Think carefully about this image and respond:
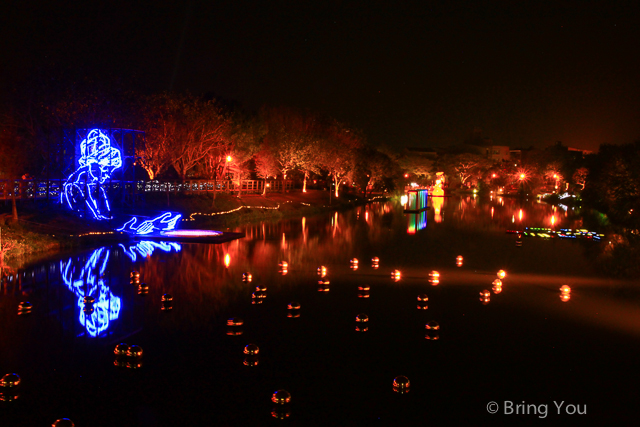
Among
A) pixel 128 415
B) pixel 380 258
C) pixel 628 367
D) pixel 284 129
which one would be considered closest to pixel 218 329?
pixel 128 415

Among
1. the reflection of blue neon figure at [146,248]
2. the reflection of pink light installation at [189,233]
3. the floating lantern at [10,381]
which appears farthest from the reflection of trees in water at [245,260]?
the floating lantern at [10,381]

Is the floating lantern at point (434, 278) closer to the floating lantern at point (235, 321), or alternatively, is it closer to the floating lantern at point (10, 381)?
the floating lantern at point (235, 321)

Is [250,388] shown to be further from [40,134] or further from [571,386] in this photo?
[40,134]

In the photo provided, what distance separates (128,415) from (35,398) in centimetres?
118

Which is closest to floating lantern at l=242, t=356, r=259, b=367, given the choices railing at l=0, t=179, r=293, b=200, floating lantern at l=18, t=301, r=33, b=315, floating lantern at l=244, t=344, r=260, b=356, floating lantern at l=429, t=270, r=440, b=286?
floating lantern at l=244, t=344, r=260, b=356

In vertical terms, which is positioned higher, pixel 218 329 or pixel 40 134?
pixel 40 134

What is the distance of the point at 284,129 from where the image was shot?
44.4 m

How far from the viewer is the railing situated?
21422mm

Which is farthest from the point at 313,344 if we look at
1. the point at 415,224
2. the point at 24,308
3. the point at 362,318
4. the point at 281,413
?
the point at 415,224

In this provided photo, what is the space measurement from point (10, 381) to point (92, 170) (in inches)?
639

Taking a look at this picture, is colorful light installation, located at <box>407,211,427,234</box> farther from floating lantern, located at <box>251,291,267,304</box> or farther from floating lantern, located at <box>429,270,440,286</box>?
floating lantern, located at <box>251,291,267,304</box>

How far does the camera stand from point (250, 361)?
6.55 m

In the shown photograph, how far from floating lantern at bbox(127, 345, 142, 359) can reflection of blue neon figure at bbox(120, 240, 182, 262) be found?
7.87 m

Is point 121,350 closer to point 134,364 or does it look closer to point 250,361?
point 134,364
